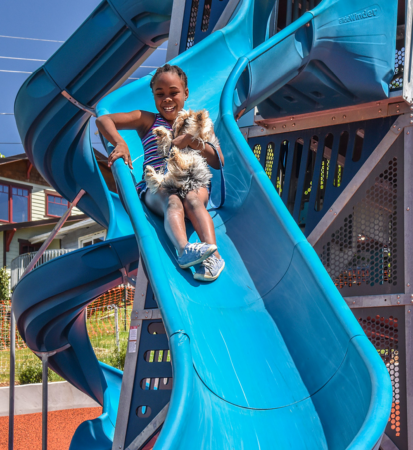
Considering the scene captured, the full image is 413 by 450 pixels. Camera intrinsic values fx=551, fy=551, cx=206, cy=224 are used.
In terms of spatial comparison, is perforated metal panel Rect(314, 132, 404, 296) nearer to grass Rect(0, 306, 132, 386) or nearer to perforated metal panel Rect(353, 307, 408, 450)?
perforated metal panel Rect(353, 307, 408, 450)

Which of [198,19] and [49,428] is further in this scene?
[49,428]

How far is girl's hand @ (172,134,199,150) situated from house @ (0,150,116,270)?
1452cm

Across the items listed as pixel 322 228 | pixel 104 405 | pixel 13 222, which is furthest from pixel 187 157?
pixel 13 222

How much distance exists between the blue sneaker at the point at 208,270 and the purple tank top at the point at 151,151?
0.68 m

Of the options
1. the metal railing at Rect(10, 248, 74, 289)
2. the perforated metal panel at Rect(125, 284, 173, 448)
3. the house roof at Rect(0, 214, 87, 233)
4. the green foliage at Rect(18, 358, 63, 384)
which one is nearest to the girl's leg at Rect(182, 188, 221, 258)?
the perforated metal panel at Rect(125, 284, 173, 448)

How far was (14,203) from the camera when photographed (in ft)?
61.5

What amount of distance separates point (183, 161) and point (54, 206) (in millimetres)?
17409

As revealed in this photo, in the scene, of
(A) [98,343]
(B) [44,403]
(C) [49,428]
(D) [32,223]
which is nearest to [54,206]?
(D) [32,223]

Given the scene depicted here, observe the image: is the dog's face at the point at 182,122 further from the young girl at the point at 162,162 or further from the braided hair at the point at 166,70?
the braided hair at the point at 166,70

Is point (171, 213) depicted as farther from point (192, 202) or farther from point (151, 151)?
point (151, 151)

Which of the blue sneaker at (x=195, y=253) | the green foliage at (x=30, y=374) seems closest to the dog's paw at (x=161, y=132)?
the blue sneaker at (x=195, y=253)

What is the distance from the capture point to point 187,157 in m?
3.33

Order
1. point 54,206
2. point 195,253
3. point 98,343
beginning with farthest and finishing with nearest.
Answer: point 54,206 → point 98,343 → point 195,253

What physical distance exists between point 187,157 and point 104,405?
12.5 feet
